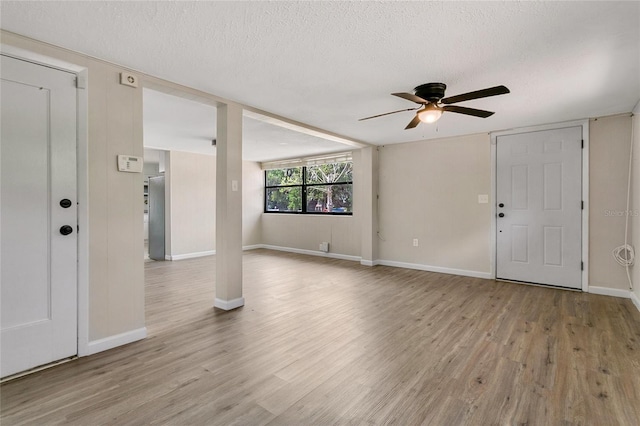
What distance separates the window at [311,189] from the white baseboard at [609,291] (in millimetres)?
4075

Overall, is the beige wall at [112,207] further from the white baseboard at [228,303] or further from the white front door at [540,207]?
the white front door at [540,207]

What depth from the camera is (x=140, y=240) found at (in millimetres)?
2682

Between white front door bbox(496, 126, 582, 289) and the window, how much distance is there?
9.71 ft

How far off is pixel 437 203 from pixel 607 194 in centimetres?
215

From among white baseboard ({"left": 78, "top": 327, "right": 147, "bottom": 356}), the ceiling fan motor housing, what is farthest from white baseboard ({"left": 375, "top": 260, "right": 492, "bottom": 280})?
white baseboard ({"left": 78, "top": 327, "right": 147, "bottom": 356})

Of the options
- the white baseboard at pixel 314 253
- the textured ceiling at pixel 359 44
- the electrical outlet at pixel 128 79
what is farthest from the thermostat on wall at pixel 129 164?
the white baseboard at pixel 314 253

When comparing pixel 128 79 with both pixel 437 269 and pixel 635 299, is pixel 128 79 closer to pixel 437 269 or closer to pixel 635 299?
pixel 437 269

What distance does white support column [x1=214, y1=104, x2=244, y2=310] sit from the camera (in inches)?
132

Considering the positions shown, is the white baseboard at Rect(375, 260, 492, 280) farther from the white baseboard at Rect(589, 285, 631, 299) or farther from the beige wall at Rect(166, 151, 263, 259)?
the beige wall at Rect(166, 151, 263, 259)

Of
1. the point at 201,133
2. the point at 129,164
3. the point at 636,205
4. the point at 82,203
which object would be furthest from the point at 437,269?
the point at 82,203

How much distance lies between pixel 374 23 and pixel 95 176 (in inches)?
92.4

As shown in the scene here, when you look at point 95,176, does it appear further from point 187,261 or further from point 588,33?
point 187,261

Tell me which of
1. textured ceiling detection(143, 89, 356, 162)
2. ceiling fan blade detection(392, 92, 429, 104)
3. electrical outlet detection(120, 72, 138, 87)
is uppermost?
textured ceiling detection(143, 89, 356, 162)

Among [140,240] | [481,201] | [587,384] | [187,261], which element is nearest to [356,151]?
[481,201]
